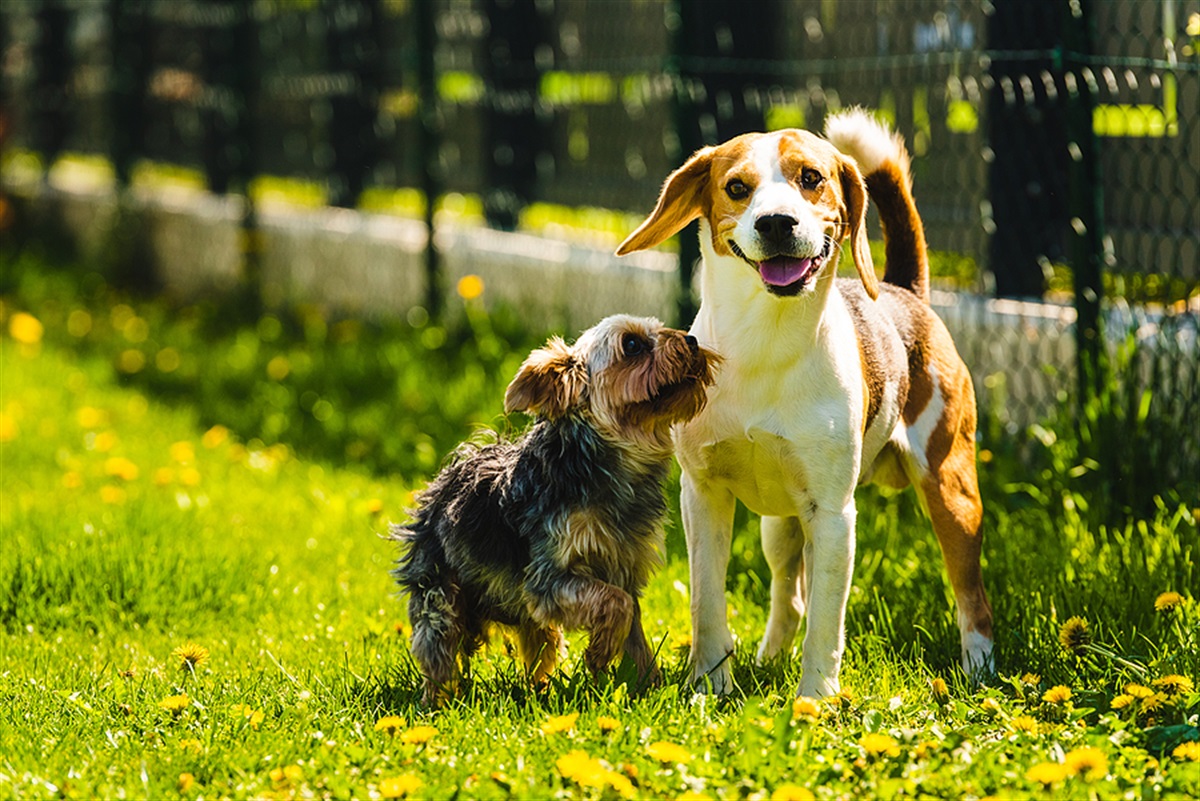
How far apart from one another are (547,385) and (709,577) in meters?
0.63

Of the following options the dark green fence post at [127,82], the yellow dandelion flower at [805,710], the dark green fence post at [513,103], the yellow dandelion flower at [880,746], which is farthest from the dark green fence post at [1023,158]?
the dark green fence post at [127,82]

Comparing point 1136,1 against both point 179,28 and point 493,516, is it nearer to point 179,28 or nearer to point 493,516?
point 493,516

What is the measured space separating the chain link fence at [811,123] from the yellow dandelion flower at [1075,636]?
4.21 ft

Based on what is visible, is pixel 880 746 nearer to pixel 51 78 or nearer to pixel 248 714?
pixel 248 714

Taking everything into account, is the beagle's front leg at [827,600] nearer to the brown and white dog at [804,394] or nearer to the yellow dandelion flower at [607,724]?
the brown and white dog at [804,394]

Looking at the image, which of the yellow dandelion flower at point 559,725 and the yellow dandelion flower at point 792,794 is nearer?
the yellow dandelion flower at point 792,794

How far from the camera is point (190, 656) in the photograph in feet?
13.2

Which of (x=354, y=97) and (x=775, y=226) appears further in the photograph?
(x=354, y=97)

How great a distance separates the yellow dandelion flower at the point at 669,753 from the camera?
10.1 feet

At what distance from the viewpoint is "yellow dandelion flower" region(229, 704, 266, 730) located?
11.3ft

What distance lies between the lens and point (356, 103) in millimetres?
9992

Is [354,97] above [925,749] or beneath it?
above

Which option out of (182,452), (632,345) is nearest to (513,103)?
(182,452)

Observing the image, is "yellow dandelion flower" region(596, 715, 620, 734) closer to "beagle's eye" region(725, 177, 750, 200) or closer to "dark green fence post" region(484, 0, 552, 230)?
"beagle's eye" region(725, 177, 750, 200)
